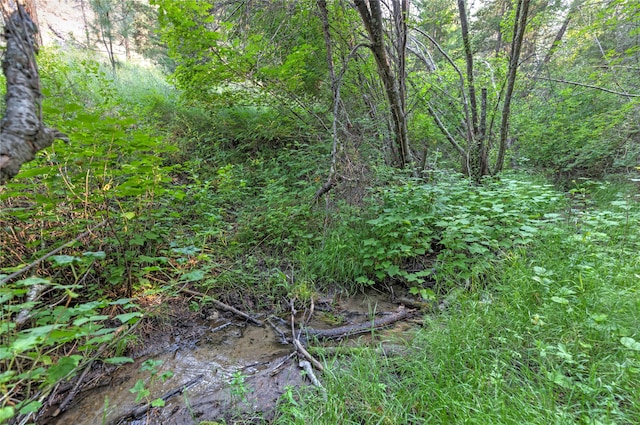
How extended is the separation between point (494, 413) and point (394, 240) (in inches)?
69.0

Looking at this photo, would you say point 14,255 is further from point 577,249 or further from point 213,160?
point 577,249

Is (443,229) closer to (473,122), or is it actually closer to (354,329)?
(354,329)

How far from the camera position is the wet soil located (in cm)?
155

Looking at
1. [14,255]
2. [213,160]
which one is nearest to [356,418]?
[14,255]

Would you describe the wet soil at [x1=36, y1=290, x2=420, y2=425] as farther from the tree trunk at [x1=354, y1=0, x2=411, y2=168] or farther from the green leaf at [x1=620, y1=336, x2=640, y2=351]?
the tree trunk at [x1=354, y1=0, x2=411, y2=168]

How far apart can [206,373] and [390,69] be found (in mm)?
3755

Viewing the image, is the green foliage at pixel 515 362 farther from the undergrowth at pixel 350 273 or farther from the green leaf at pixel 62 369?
the green leaf at pixel 62 369

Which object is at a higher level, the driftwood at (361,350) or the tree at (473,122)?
the tree at (473,122)

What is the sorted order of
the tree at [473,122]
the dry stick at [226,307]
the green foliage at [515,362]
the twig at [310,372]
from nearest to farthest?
1. the green foliage at [515,362]
2. the twig at [310,372]
3. the dry stick at [226,307]
4. the tree at [473,122]

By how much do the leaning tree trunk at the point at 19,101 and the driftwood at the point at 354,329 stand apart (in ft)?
6.38

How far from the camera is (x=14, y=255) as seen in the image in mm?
2027

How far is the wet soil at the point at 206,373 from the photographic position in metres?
1.55

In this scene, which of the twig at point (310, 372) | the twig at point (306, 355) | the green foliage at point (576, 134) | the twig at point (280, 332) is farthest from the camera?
the green foliage at point (576, 134)

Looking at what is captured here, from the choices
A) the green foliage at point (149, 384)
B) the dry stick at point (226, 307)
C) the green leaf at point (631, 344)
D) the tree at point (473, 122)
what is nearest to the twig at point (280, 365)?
the dry stick at point (226, 307)
